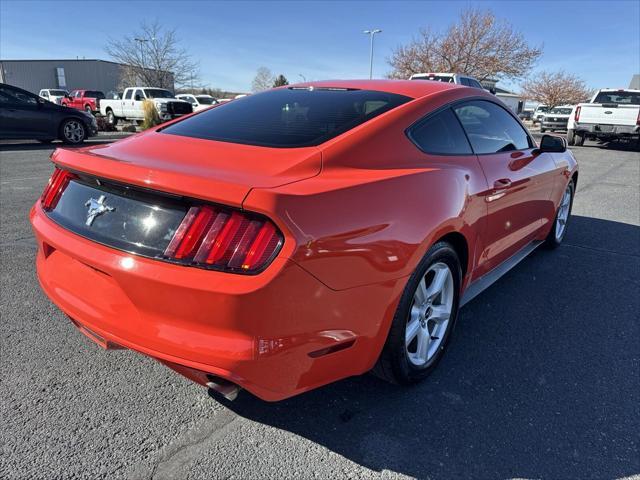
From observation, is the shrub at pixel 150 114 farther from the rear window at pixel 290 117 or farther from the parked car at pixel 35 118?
the rear window at pixel 290 117

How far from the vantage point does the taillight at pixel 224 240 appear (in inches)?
62.8

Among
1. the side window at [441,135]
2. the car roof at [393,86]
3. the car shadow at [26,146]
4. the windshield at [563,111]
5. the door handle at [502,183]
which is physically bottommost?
the car shadow at [26,146]

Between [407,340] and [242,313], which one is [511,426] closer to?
[407,340]

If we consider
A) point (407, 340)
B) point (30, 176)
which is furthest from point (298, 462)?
point (30, 176)

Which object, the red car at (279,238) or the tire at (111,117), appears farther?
the tire at (111,117)

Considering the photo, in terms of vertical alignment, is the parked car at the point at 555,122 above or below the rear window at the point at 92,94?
below

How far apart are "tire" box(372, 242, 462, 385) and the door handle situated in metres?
0.64

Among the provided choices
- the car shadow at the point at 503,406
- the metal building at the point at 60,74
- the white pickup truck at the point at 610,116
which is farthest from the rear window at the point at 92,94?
the car shadow at the point at 503,406

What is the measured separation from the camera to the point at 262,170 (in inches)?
71.6

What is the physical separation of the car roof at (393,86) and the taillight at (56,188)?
1.62m

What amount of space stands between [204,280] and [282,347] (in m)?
0.37

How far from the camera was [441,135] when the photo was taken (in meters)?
2.58

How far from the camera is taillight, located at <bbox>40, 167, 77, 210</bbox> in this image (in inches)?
87.8

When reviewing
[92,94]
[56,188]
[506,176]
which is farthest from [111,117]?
[506,176]
